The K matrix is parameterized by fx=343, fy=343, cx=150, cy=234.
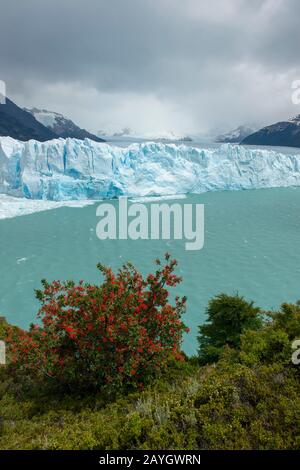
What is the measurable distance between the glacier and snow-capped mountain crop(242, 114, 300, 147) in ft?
276

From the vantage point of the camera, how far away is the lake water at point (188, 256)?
1706cm

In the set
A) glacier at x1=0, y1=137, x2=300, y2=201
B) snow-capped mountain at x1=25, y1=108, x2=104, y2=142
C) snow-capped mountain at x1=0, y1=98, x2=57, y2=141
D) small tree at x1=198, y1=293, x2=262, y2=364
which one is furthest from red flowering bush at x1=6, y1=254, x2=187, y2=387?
snow-capped mountain at x1=25, y1=108, x2=104, y2=142

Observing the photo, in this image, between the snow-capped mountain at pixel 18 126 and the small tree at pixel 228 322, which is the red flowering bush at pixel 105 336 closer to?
the small tree at pixel 228 322

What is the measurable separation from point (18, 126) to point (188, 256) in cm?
10162

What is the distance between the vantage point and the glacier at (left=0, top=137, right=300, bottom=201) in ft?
153

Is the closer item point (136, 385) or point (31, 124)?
point (136, 385)

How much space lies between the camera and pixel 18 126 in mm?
108062

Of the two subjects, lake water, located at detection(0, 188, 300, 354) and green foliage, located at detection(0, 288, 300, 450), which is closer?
green foliage, located at detection(0, 288, 300, 450)

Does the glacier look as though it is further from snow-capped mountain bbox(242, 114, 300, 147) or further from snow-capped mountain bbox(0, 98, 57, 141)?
snow-capped mountain bbox(242, 114, 300, 147)

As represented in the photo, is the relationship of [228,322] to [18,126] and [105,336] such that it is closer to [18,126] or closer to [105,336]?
[105,336]

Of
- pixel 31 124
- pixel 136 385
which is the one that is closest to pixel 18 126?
pixel 31 124

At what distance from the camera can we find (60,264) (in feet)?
72.1

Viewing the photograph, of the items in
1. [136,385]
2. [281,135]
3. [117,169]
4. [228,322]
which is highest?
[281,135]

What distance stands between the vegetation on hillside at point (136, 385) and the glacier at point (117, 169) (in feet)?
135
